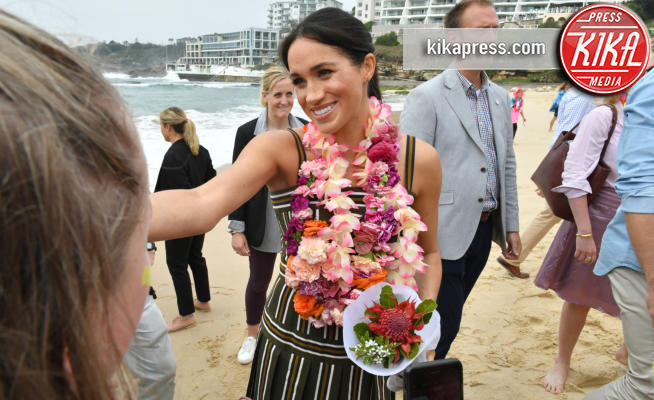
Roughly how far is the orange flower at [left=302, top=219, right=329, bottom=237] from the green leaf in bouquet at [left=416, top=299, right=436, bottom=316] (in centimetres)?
53

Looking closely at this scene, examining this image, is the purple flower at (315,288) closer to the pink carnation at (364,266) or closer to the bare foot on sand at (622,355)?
the pink carnation at (364,266)

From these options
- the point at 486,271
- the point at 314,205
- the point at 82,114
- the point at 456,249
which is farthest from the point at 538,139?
the point at 82,114

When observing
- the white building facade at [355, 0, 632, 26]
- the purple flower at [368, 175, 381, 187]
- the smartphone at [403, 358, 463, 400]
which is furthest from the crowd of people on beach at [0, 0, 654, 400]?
the white building facade at [355, 0, 632, 26]

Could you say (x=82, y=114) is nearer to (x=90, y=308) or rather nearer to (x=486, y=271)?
(x=90, y=308)

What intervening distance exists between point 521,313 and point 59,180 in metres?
4.80

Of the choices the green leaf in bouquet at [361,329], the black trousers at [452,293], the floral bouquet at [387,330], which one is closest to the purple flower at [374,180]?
the floral bouquet at [387,330]

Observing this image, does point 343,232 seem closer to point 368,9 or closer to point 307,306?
point 307,306

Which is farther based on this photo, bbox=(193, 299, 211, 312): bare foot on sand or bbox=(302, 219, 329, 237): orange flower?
bbox=(193, 299, 211, 312): bare foot on sand

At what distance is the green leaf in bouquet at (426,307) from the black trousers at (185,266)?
290 centimetres

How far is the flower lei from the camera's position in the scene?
6.23 ft

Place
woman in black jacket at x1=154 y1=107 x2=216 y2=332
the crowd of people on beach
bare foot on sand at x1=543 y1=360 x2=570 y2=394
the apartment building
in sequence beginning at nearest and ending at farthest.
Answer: the crowd of people on beach, bare foot on sand at x1=543 y1=360 x2=570 y2=394, woman in black jacket at x1=154 y1=107 x2=216 y2=332, the apartment building

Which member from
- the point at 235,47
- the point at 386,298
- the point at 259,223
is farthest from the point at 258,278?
the point at 235,47

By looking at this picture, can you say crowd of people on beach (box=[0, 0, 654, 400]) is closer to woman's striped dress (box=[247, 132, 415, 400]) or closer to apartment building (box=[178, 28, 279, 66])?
woman's striped dress (box=[247, 132, 415, 400])

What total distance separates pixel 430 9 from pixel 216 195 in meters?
99.0
